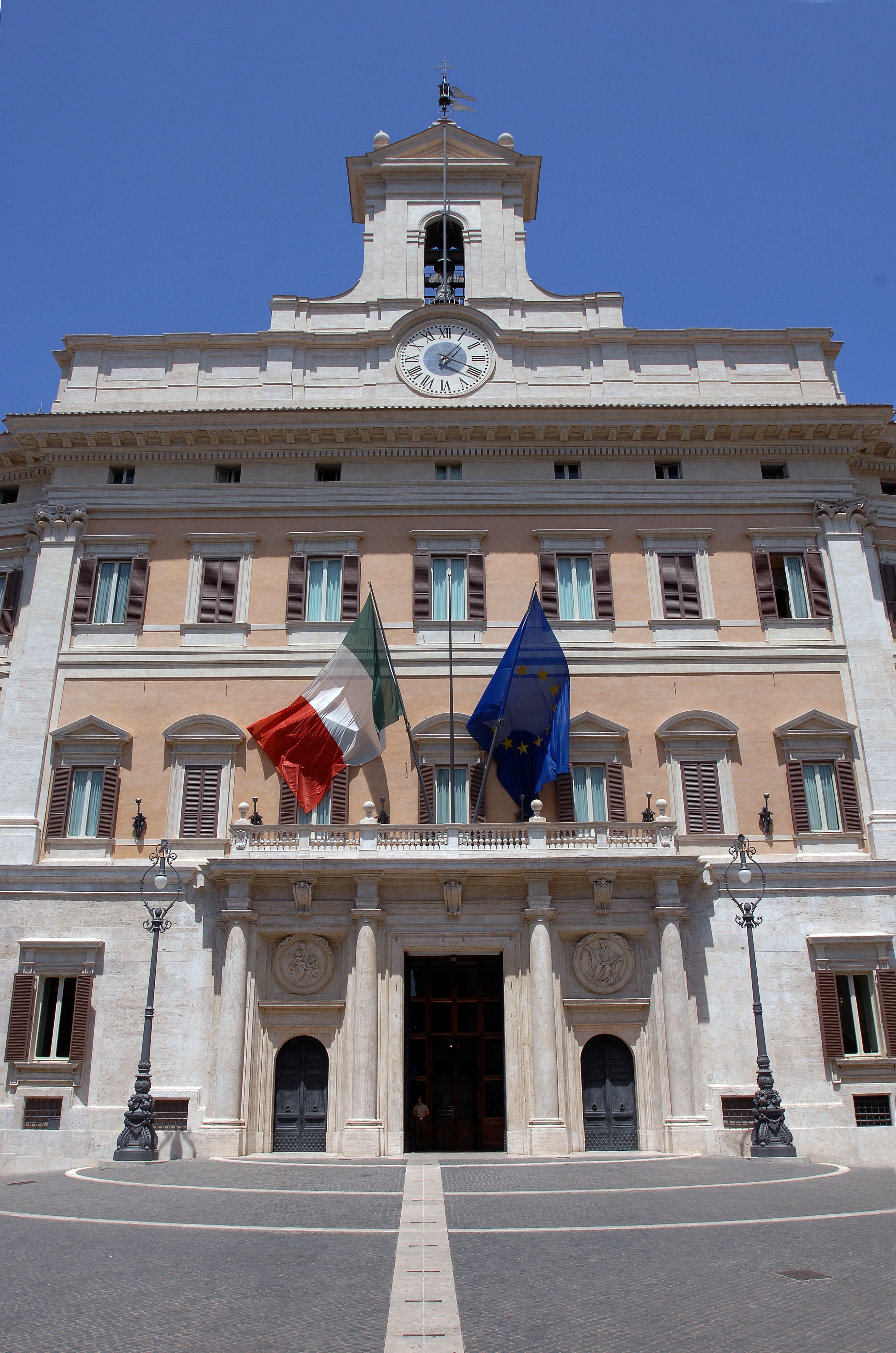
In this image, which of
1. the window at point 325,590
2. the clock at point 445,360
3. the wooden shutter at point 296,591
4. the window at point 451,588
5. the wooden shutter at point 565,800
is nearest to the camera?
the wooden shutter at point 565,800

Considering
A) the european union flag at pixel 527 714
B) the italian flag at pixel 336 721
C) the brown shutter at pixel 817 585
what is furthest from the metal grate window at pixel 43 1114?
the brown shutter at pixel 817 585

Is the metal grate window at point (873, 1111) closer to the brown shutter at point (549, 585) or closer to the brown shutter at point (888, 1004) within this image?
the brown shutter at point (888, 1004)

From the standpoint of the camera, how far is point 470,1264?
9250mm

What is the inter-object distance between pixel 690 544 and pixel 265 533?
429 inches

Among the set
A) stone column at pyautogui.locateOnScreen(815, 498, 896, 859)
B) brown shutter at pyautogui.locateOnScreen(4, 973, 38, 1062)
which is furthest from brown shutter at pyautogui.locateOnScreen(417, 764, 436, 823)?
stone column at pyautogui.locateOnScreen(815, 498, 896, 859)

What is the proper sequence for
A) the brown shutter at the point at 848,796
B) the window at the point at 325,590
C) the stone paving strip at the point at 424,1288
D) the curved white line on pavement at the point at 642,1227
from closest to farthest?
the stone paving strip at the point at 424,1288 < the curved white line on pavement at the point at 642,1227 < the brown shutter at the point at 848,796 < the window at the point at 325,590

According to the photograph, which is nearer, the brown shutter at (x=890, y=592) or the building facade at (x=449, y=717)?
the building facade at (x=449, y=717)

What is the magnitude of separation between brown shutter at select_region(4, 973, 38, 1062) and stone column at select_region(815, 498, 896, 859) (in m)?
18.8

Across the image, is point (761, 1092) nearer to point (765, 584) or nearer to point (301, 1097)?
point (301, 1097)

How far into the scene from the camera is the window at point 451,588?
26.2 metres

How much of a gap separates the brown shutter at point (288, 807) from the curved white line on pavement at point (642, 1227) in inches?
528

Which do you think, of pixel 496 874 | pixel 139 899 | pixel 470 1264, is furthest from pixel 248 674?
pixel 470 1264

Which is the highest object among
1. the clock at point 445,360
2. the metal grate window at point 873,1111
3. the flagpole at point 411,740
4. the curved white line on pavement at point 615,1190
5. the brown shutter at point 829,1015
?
the clock at point 445,360

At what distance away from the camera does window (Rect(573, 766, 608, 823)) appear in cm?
2417
